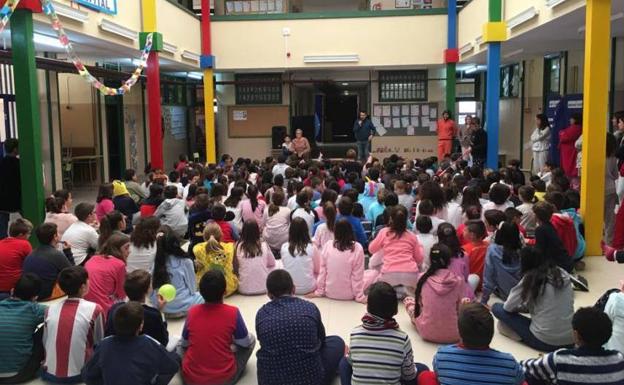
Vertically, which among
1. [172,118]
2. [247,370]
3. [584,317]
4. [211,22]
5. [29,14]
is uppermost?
[211,22]

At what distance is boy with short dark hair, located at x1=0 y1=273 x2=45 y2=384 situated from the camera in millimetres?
4094

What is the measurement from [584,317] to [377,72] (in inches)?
574

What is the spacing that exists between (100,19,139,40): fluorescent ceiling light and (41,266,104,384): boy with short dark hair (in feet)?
22.2

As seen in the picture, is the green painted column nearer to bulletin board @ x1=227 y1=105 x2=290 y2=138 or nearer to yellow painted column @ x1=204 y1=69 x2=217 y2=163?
yellow painted column @ x1=204 y1=69 x2=217 y2=163

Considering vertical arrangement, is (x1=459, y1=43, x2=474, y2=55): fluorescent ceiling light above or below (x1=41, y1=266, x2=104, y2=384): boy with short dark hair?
above

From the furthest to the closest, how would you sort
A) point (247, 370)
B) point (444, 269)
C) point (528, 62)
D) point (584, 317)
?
point (528, 62) < point (444, 269) < point (247, 370) < point (584, 317)

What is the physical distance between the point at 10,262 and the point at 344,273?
309cm

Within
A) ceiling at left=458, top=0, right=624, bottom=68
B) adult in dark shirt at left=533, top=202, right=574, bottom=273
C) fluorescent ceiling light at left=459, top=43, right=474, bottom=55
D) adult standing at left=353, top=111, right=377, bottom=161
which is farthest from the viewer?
adult standing at left=353, top=111, right=377, bottom=161

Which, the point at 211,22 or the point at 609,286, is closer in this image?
the point at 609,286

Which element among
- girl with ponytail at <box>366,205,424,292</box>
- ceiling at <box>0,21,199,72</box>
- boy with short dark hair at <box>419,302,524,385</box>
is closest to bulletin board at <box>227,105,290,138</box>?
ceiling at <box>0,21,199,72</box>

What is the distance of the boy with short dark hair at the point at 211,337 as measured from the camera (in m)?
3.95

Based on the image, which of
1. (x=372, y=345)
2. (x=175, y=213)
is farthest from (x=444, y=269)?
(x=175, y=213)

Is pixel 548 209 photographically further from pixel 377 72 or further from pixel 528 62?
pixel 377 72

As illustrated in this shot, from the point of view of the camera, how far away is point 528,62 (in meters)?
15.4
